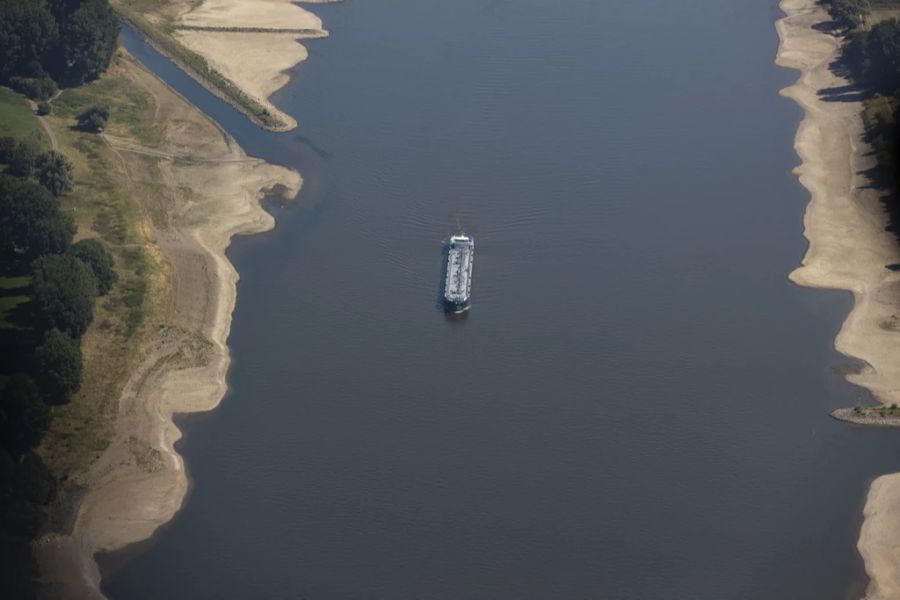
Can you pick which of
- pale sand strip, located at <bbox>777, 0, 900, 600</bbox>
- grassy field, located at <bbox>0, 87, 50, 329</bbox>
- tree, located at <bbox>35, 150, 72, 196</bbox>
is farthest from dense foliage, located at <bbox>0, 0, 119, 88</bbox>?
pale sand strip, located at <bbox>777, 0, 900, 600</bbox>

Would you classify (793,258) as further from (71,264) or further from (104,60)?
(104,60)

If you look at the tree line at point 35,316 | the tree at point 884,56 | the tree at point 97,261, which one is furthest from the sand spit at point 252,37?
the tree at point 884,56

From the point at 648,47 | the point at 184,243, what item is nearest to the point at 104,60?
the point at 184,243

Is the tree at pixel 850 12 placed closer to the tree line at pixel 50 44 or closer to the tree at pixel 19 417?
the tree line at pixel 50 44

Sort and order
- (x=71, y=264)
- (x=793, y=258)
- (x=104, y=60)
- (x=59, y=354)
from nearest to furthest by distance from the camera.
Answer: (x=59, y=354) < (x=71, y=264) < (x=793, y=258) < (x=104, y=60)

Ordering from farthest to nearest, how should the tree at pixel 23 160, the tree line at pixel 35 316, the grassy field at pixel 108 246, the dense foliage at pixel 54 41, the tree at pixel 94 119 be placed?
the dense foliage at pixel 54 41, the tree at pixel 94 119, the tree at pixel 23 160, the grassy field at pixel 108 246, the tree line at pixel 35 316

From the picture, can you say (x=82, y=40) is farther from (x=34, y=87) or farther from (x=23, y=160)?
(x=23, y=160)
